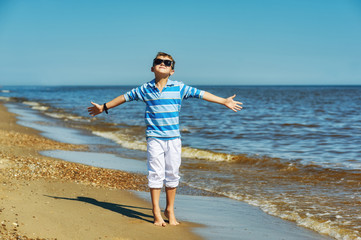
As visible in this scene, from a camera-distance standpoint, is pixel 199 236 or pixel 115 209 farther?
pixel 115 209

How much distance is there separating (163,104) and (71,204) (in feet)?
6.31

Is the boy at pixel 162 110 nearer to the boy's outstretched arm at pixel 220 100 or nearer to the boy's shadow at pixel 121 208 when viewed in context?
the boy's outstretched arm at pixel 220 100

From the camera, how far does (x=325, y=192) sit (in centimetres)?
673

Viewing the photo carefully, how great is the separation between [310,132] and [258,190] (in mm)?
9320

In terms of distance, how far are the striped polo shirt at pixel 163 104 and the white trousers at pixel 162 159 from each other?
84mm

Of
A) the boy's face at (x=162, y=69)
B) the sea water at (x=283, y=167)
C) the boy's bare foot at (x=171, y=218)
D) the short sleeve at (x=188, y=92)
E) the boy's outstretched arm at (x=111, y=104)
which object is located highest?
the boy's face at (x=162, y=69)

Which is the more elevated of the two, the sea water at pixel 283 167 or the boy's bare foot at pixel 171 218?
the boy's bare foot at pixel 171 218

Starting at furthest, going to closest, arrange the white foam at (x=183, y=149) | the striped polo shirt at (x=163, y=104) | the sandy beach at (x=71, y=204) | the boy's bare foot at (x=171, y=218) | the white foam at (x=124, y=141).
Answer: the white foam at (x=124, y=141), the white foam at (x=183, y=149), the boy's bare foot at (x=171, y=218), the striped polo shirt at (x=163, y=104), the sandy beach at (x=71, y=204)

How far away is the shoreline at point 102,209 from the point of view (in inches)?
158

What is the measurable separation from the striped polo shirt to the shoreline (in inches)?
45.8

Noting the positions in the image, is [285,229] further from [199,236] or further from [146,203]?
[146,203]

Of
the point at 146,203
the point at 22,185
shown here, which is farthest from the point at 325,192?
the point at 22,185

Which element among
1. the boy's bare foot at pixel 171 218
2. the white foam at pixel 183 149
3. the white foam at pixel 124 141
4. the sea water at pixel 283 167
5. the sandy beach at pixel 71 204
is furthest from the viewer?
the white foam at pixel 124 141

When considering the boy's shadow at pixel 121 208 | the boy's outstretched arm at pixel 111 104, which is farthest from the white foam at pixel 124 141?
the boy's outstretched arm at pixel 111 104
